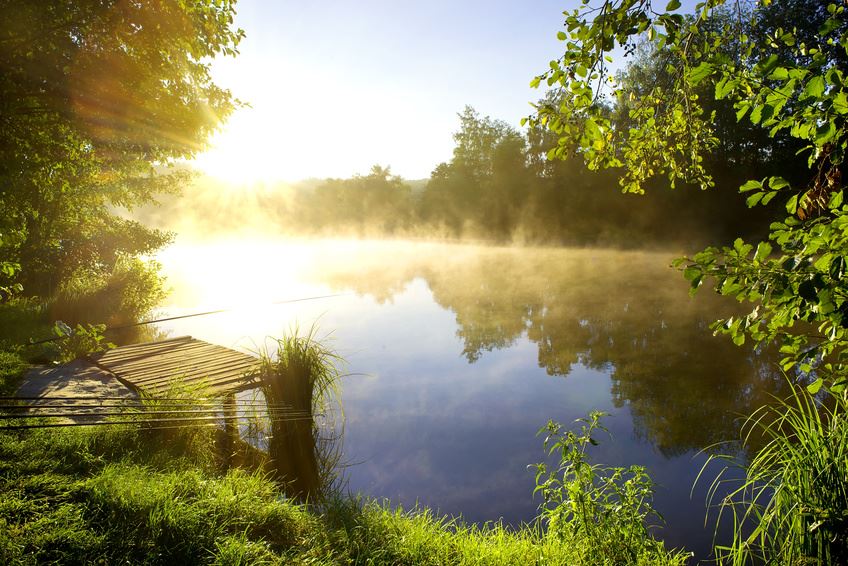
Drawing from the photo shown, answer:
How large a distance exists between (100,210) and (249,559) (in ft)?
33.6

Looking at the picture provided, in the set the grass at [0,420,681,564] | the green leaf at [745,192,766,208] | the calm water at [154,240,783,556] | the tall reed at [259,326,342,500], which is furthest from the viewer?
the tall reed at [259,326,342,500]

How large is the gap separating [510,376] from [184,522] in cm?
451

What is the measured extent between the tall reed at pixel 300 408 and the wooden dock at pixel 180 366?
278 mm

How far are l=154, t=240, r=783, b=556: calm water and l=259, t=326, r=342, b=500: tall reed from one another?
311mm

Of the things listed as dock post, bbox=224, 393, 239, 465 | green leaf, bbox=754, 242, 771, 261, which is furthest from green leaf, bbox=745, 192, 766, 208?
dock post, bbox=224, 393, 239, 465

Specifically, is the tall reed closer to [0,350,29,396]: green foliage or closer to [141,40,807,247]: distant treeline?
[0,350,29,396]: green foliage

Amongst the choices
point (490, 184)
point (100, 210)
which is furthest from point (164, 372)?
point (490, 184)

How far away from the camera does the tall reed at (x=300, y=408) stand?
402 centimetres

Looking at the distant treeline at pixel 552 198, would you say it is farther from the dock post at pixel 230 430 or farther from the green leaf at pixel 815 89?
the dock post at pixel 230 430

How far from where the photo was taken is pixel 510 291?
1230 centimetres

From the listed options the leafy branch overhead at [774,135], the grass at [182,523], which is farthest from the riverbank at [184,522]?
the leafy branch overhead at [774,135]

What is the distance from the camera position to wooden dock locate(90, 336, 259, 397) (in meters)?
4.33

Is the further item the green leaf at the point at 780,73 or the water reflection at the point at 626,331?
the water reflection at the point at 626,331

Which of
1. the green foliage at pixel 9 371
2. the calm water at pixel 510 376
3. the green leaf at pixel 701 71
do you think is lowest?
the calm water at pixel 510 376
